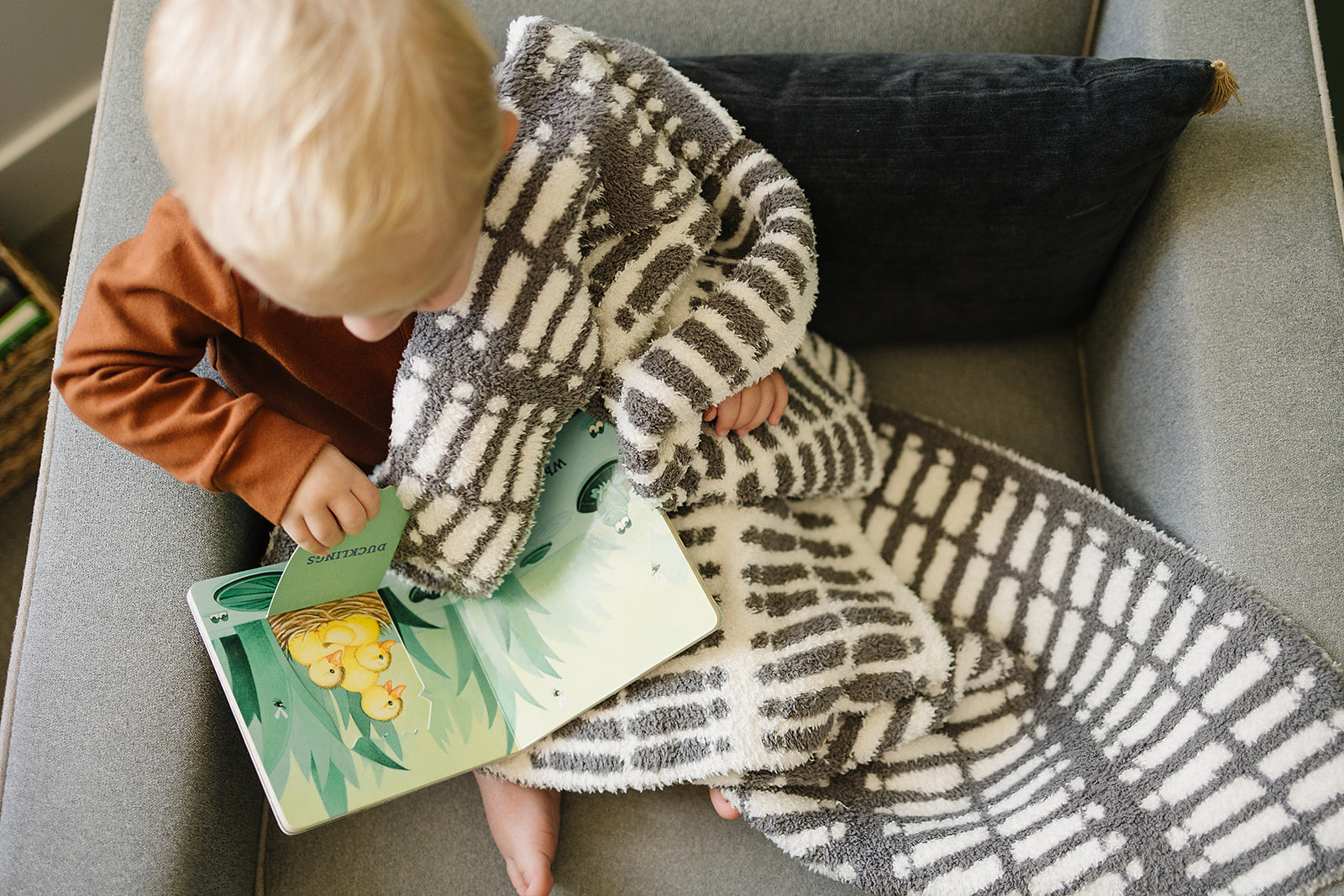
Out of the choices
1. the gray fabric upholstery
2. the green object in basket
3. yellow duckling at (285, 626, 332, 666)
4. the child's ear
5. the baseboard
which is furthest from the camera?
the baseboard

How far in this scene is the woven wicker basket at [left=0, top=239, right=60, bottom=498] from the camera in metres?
1.13

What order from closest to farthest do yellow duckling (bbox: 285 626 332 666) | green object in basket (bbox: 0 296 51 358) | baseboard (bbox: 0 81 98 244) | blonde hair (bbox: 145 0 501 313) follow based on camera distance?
blonde hair (bbox: 145 0 501 313)
yellow duckling (bbox: 285 626 332 666)
green object in basket (bbox: 0 296 51 358)
baseboard (bbox: 0 81 98 244)

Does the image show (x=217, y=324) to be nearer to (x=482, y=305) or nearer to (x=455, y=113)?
(x=482, y=305)

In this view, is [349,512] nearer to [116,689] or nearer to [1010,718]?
[116,689]

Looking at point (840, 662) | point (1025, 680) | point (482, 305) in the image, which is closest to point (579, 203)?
point (482, 305)

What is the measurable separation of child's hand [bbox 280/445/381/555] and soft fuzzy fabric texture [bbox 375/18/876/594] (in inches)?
1.6

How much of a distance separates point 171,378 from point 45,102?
0.91 m

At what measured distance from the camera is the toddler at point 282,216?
443 millimetres

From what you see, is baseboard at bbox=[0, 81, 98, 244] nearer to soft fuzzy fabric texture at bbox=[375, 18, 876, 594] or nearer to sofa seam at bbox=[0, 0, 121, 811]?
sofa seam at bbox=[0, 0, 121, 811]

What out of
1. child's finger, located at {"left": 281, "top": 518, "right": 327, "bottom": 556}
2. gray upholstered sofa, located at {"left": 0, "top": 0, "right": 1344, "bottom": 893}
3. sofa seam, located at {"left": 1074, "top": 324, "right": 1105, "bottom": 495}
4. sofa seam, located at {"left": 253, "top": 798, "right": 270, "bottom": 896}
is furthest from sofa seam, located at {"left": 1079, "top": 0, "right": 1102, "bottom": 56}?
sofa seam, located at {"left": 253, "top": 798, "right": 270, "bottom": 896}

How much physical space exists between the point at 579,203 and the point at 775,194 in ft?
0.66

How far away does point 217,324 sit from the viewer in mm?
710

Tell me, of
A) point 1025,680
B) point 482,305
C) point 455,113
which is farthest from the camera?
point 1025,680

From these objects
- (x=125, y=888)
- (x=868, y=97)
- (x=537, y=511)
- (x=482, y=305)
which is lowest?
(x=125, y=888)
